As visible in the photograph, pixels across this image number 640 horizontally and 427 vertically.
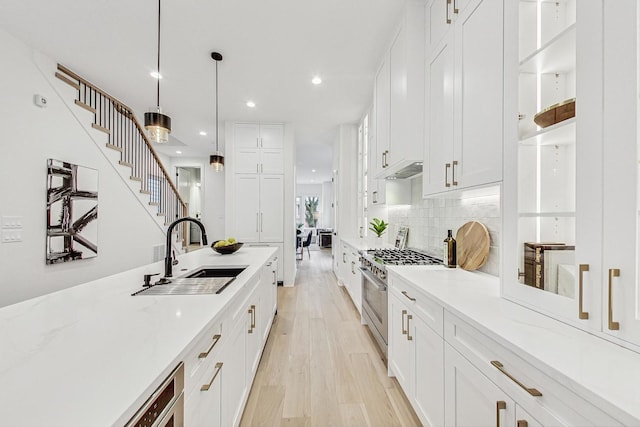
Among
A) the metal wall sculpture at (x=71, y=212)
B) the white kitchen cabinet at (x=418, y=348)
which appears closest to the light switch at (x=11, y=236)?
the metal wall sculpture at (x=71, y=212)

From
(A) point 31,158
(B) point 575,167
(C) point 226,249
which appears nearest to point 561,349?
(B) point 575,167

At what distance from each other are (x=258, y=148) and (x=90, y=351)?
4.50m

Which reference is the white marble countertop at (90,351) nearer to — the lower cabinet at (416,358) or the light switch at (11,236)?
the lower cabinet at (416,358)

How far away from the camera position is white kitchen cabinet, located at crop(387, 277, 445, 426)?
4.34 ft

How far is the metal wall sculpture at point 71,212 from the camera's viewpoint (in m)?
2.92

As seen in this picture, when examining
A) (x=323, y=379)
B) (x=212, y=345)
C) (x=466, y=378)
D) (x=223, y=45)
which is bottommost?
(x=323, y=379)

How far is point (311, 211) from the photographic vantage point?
40.6 feet

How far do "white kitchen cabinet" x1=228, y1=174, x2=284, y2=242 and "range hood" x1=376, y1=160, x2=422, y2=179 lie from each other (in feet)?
7.78

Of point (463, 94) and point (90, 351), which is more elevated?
point (463, 94)

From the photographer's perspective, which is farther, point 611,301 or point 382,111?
point 382,111

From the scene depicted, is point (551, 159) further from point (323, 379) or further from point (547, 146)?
point (323, 379)

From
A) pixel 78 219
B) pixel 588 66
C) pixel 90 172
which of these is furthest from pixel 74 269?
pixel 588 66

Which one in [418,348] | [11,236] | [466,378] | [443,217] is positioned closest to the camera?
[466,378]

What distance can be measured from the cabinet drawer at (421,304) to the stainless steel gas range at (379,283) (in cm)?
22
